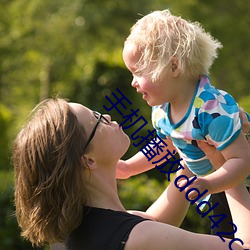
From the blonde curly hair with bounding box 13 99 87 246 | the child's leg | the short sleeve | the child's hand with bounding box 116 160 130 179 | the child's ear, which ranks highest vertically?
the child's ear

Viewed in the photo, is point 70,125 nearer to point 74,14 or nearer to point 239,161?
point 239,161

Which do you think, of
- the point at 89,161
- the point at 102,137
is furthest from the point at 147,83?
the point at 89,161

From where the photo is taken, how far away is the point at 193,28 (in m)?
3.03

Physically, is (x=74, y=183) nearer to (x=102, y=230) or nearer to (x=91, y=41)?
(x=102, y=230)

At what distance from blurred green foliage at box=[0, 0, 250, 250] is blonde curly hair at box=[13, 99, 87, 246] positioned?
8182 millimetres

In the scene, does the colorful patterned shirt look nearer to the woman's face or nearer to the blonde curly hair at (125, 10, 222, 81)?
the blonde curly hair at (125, 10, 222, 81)

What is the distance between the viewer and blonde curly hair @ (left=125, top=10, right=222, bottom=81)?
2959 millimetres

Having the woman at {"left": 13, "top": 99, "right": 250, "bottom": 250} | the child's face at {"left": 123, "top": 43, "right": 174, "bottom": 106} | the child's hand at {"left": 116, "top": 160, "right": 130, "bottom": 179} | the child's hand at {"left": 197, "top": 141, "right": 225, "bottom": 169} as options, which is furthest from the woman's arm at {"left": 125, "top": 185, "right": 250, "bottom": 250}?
the child's hand at {"left": 116, "top": 160, "right": 130, "bottom": 179}

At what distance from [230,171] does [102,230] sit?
0.56 m

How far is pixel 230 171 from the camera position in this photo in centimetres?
274

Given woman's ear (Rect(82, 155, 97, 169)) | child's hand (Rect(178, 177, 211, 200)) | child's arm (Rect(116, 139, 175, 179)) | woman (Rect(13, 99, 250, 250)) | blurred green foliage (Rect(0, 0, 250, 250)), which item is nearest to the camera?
child's hand (Rect(178, 177, 211, 200))

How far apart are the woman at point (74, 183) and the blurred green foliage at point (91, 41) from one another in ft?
26.7

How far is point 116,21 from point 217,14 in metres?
2.01

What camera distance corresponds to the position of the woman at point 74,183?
278cm
